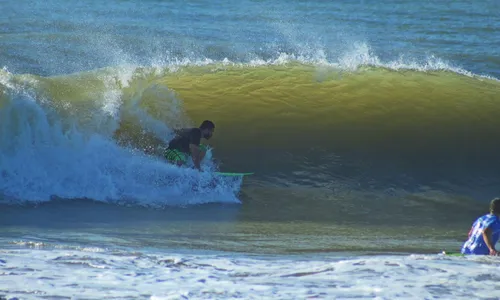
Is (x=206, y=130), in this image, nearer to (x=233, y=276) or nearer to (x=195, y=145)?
(x=195, y=145)

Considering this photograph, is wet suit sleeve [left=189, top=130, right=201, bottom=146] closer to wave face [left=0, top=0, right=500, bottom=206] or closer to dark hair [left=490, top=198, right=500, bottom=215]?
wave face [left=0, top=0, right=500, bottom=206]

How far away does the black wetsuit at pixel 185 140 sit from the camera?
12.1 meters

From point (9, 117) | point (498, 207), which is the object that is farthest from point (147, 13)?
point (498, 207)

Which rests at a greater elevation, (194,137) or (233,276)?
(194,137)

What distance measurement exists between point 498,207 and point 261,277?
261 centimetres

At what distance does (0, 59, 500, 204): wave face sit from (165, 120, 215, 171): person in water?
0.22 meters

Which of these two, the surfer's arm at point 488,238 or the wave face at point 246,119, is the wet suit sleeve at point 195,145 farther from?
the surfer's arm at point 488,238

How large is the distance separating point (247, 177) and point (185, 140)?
1.14 meters

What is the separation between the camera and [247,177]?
42.3 ft

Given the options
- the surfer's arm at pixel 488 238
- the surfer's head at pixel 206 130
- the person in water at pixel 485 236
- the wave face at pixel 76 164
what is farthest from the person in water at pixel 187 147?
the surfer's arm at pixel 488 238

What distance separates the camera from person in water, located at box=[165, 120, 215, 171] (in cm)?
1211

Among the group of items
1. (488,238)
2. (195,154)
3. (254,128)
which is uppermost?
(254,128)

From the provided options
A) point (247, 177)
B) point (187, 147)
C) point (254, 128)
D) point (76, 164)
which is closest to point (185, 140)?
point (187, 147)

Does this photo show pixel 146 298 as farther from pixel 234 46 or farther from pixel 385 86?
pixel 234 46
